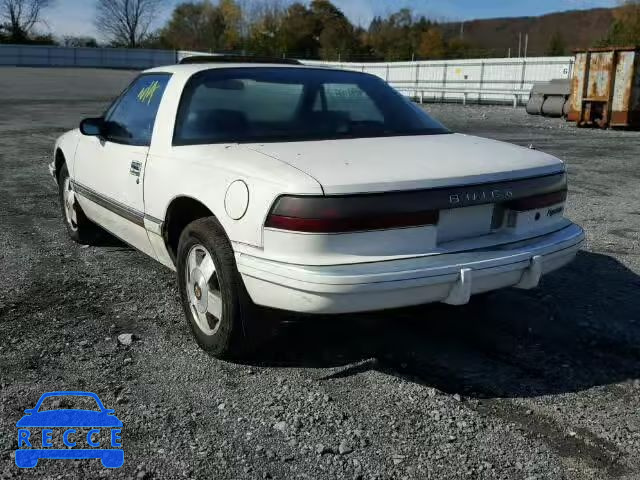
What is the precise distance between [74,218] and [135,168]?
1823 mm

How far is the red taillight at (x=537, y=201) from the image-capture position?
325cm

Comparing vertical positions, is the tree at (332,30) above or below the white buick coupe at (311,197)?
above

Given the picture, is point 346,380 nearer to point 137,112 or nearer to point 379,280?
point 379,280

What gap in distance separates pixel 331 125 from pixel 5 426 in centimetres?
226

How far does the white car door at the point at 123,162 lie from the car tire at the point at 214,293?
0.63 m

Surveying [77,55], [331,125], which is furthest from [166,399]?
[77,55]

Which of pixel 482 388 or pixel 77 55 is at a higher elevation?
pixel 77 55

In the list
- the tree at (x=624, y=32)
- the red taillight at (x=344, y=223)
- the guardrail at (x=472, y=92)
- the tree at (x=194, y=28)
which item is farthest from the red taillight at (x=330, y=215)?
the tree at (x=194, y=28)

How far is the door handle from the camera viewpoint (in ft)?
12.8

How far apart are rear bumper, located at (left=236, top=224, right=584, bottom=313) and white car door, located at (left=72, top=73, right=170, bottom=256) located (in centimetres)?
132

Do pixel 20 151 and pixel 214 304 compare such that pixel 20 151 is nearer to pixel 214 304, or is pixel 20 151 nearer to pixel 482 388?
pixel 214 304

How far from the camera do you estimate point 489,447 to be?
2672 millimetres

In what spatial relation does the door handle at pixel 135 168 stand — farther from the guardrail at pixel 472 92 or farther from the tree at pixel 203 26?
the tree at pixel 203 26

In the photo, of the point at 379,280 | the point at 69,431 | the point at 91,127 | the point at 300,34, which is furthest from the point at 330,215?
the point at 300,34
